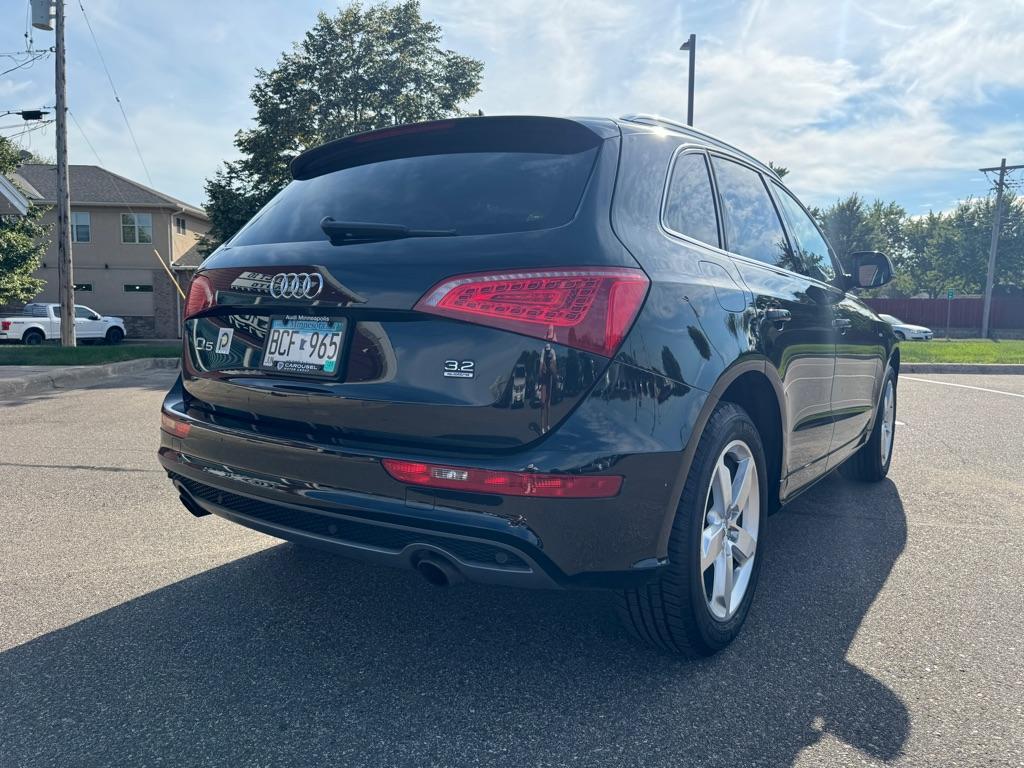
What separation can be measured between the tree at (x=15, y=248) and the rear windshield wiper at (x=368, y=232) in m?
26.1

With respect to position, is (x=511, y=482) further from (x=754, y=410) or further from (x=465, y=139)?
(x=754, y=410)

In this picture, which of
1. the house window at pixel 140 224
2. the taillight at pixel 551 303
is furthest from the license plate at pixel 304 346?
the house window at pixel 140 224

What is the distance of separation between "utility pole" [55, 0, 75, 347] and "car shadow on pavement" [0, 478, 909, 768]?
18.8 metres

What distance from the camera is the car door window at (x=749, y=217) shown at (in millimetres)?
3201

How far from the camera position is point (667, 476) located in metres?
2.28


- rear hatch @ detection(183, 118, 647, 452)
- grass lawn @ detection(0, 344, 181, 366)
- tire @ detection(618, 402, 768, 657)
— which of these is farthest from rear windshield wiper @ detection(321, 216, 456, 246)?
grass lawn @ detection(0, 344, 181, 366)

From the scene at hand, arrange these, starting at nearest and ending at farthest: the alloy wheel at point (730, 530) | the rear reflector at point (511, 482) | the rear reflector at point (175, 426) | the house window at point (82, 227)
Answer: the rear reflector at point (511, 482) < the alloy wheel at point (730, 530) < the rear reflector at point (175, 426) < the house window at point (82, 227)

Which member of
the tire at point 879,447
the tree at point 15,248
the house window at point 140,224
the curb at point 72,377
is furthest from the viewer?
the house window at point 140,224

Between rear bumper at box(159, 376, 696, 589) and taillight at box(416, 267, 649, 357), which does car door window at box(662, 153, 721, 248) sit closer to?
taillight at box(416, 267, 649, 357)

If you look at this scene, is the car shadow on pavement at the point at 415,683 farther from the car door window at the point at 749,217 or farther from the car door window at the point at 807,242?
the car door window at the point at 807,242

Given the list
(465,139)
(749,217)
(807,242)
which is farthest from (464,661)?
(807,242)

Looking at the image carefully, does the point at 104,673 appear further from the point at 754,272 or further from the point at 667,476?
the point at 754,272

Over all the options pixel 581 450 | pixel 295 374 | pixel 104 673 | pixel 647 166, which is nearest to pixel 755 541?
pixel 581 450

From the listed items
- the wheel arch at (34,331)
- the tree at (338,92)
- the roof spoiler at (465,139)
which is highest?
the tree at (338,92)
